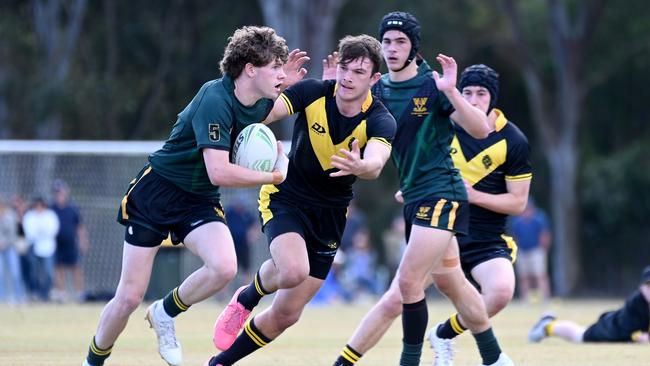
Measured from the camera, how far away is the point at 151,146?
925 inches

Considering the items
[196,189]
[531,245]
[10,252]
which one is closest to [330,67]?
[196,189]

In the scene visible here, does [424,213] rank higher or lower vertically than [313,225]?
higher

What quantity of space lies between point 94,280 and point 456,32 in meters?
16.4

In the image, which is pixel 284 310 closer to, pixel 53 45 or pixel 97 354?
pixel 97 354

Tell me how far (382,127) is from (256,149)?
0.87 meters

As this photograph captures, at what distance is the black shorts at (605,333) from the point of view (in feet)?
42.7

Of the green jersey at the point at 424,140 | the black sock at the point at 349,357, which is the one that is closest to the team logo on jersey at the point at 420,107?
the green jersey at the point at 424,140

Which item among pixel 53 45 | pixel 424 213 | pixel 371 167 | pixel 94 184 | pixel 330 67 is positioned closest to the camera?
pixel 371 167

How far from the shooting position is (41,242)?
22.4 m

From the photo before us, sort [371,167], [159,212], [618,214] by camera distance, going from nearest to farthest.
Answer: [371,167] → [159,212] → [618,214]

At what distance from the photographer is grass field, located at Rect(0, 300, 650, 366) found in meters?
10.6

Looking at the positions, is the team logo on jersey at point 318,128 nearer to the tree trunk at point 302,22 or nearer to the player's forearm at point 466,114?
the player's forearm at point 466,114

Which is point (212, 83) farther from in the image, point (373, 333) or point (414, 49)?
point (373, 333)

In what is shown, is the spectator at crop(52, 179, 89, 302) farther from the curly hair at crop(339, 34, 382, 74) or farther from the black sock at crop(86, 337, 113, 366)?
the curly hair at crop(339, 34, 382, 74)
